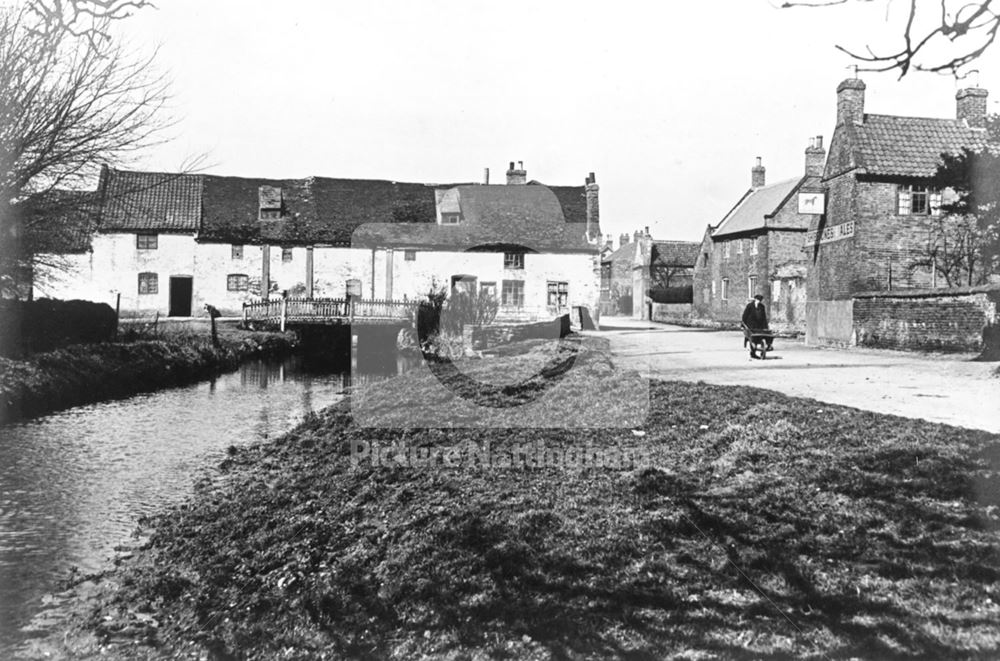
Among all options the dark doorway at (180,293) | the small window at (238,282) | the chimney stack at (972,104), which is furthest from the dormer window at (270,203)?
the chimney stack at (972,104)

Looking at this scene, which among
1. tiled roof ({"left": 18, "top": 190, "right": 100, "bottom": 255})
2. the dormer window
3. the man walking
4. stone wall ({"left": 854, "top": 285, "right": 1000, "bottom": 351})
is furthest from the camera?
the dormer window

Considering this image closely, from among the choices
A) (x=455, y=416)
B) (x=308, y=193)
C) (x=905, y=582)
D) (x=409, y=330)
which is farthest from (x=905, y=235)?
(x=308, y=193)

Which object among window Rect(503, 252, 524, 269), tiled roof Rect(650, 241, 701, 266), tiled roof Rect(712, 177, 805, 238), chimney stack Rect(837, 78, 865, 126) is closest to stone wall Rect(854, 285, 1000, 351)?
chimney stack Rect(837, 78, 865, 126)

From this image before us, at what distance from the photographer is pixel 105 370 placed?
18672 millimetres

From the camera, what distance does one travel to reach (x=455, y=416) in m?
10.6

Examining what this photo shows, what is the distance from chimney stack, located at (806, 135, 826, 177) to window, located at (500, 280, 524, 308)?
16.8 meters

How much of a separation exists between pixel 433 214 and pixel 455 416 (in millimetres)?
37108

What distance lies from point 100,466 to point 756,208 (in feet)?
133

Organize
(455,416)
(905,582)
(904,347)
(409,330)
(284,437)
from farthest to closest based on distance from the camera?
(409,330), (904,347), (284,437), (455,416), (905,582)

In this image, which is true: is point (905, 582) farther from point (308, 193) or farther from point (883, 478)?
point (308, 193)

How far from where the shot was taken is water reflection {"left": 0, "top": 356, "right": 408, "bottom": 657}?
22.1 feet

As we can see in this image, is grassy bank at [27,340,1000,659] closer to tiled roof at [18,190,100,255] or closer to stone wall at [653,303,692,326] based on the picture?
tiled roof at [18,190,100,255]

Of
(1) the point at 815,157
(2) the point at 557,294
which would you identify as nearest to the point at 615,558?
(2) the point at 557,294

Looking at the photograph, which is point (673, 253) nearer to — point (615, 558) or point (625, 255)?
point (625, 255)
